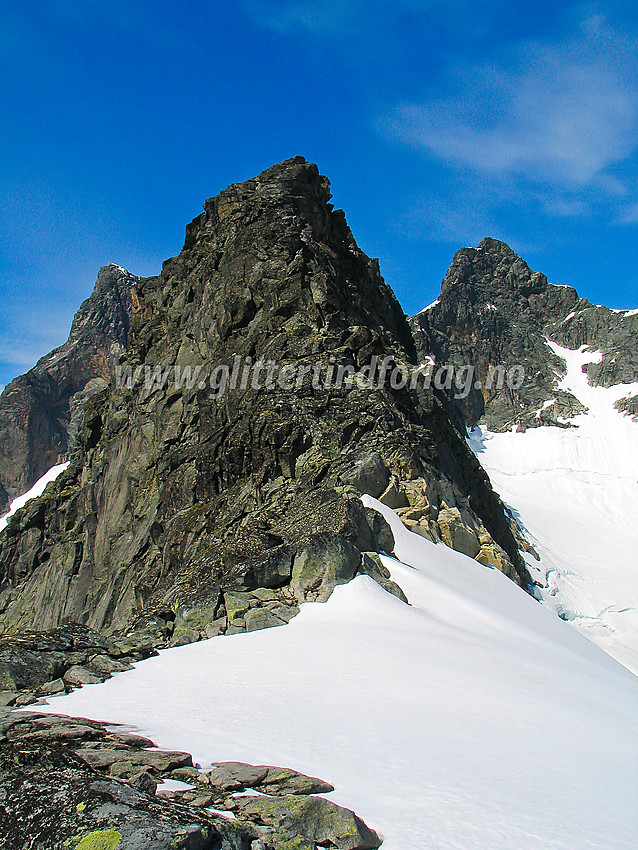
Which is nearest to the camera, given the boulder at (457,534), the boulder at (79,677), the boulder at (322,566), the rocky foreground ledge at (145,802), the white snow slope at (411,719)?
the rocky foreground ledge at (145,802)

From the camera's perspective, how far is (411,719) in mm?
6645

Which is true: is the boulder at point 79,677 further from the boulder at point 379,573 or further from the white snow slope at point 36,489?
the white snow slope at point 36,489

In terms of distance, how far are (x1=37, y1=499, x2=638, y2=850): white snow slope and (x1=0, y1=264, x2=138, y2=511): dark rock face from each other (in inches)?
3740

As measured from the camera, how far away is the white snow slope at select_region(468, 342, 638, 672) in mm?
46500

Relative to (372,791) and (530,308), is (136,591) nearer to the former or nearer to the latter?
(372,791)

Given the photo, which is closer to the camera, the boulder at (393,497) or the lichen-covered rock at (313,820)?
the lichen-covered rock at (313,820)

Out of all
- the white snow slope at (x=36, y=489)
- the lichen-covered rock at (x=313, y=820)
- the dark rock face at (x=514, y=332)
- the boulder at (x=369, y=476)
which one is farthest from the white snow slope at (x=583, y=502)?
the white snow slope at (x=36, y=489)

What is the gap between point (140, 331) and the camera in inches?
1614

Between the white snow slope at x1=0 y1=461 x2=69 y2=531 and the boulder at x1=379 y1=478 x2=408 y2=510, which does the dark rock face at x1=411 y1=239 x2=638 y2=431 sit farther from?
the boulder at x1=379 y1=478 x2=408 y2=510

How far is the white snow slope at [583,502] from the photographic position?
46.5m

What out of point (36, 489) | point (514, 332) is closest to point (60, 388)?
point (36, 489)

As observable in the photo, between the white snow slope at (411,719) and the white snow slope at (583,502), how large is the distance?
1177 inches

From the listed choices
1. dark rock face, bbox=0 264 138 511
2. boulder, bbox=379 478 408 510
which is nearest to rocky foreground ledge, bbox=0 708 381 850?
boulder, bbox=379 478 408 510

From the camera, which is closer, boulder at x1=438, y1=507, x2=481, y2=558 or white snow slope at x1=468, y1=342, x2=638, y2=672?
boulder at x1=438, y1=507, x2=481, y2=558
